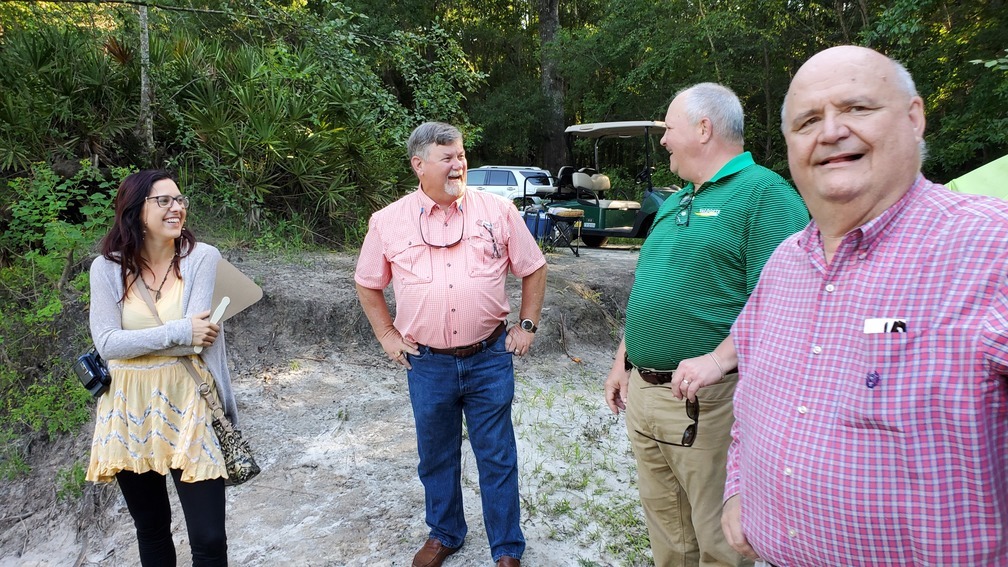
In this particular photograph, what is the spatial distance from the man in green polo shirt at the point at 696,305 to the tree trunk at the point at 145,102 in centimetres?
707

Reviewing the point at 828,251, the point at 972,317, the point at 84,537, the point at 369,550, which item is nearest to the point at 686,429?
the point at 828,251

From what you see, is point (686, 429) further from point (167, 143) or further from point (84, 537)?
point (167, 143)

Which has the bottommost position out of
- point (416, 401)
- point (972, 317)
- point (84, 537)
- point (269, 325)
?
point (84, 537)

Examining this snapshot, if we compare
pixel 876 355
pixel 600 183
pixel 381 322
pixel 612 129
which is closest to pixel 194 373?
pixel 381 322

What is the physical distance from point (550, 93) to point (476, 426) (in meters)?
21.0

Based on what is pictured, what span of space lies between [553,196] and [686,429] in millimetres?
11475

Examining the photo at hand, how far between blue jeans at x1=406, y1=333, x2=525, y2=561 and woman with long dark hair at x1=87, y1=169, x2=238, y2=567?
854 millimetres

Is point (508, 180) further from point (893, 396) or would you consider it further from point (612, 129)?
point (893, 396)

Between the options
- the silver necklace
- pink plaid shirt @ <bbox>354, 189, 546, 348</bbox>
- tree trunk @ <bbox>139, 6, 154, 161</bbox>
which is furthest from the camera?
tree trunk @ <bbox>139, 6, 154, 161</bbox>

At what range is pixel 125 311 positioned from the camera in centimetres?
251

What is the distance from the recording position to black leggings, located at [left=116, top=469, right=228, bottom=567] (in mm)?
2439

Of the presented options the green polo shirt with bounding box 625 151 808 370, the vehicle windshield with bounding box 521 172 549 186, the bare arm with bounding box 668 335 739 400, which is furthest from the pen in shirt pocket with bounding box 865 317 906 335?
the vehicle windshield with bounding box 521 172 549 186

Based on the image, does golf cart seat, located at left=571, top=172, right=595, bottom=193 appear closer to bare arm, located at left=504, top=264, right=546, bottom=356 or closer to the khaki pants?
bare arm, located at left=504, top=264, right=546, bottom=356

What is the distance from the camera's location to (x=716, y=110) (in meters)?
2.31
